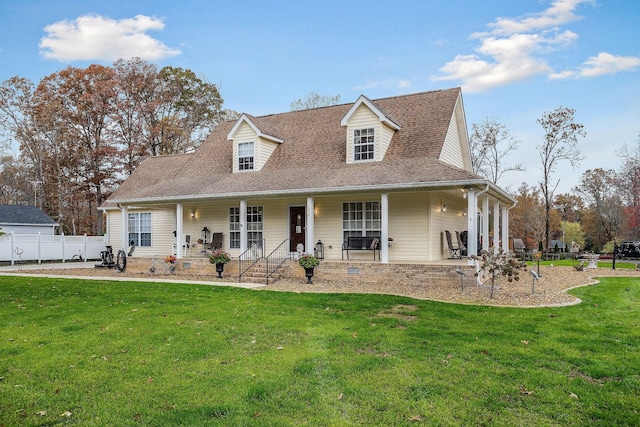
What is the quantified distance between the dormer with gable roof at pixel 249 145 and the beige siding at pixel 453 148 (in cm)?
719

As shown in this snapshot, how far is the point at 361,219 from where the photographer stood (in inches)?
662

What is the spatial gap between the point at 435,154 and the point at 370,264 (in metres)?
4.75

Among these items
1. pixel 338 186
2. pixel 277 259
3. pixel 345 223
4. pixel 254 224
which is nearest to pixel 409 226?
pixel 345 223

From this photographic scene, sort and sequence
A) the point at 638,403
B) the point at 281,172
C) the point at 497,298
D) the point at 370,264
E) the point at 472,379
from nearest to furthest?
the point at 638,403, the point at 472,379, the point at 497,298, the point at 370,264, the point at 281,172

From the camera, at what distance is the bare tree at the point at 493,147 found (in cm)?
3459

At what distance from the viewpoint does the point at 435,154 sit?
15.9 m

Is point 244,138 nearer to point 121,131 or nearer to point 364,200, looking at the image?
point 364,200

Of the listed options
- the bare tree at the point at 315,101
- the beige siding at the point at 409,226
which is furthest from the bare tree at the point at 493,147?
the beige siding at the point at 409,226

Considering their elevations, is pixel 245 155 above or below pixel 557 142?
below

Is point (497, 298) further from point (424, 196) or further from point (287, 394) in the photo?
point (287, 394)

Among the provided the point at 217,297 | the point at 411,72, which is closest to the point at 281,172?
the point at 217,297

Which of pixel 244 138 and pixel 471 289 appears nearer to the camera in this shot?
pixel 471 289

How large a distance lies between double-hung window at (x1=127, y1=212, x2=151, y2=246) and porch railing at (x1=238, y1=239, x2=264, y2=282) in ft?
23.2

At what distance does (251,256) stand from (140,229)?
797cm
